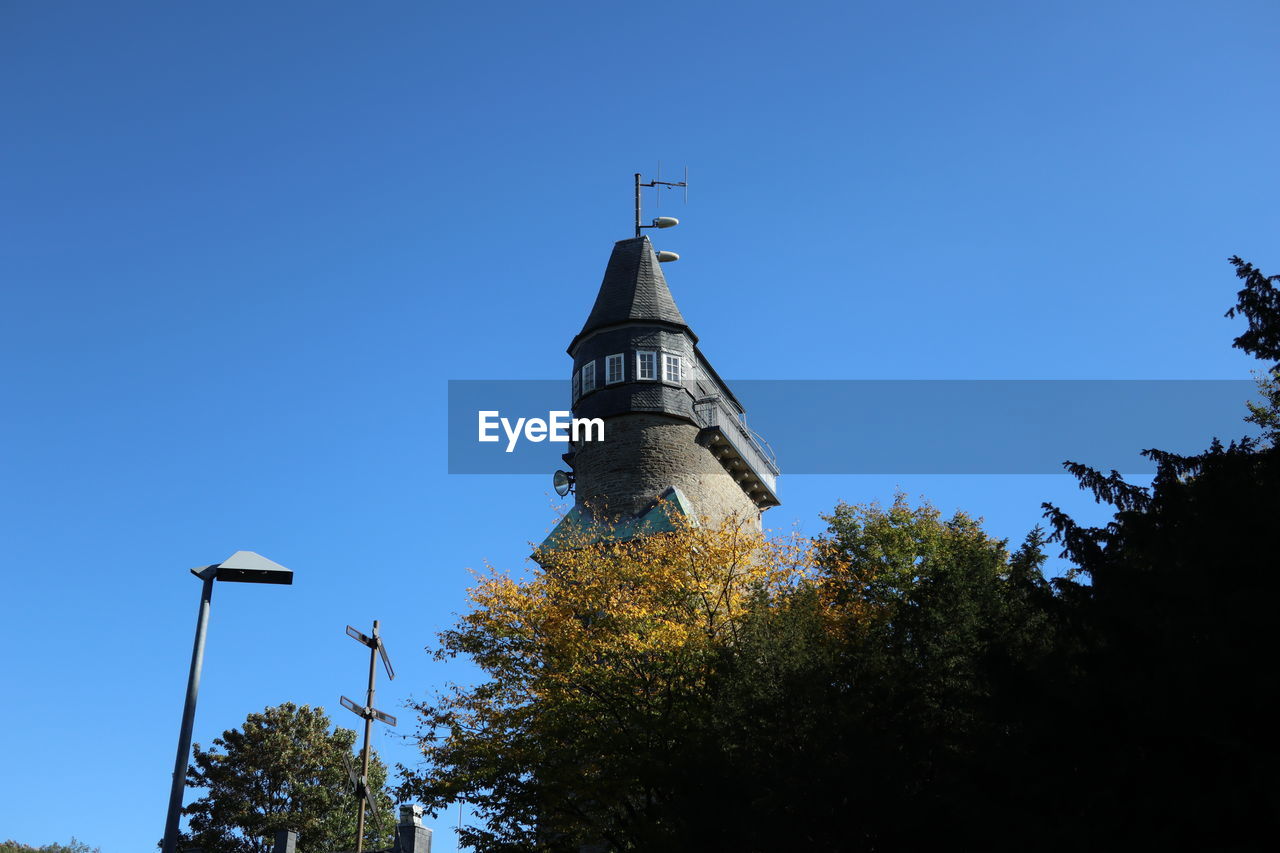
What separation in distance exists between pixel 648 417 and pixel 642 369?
6.57 ft

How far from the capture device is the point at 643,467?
138 feet

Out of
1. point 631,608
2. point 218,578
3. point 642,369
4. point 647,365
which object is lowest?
point 218,578

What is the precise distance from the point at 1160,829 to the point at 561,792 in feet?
45.8

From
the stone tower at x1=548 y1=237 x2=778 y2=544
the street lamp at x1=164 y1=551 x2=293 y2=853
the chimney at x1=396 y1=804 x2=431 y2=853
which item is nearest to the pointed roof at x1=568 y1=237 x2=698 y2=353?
the stone tower at x1=548 y1=237 x2=778 y2=544

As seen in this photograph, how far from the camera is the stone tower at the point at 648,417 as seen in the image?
41906mm

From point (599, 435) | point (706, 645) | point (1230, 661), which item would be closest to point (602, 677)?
point (706, 645)

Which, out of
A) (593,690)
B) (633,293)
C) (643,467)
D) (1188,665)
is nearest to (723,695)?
(593,690)

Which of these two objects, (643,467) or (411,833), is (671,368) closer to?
(643,467)

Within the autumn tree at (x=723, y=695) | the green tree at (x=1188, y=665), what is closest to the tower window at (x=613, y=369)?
the autumn tree at (x=723, y=695)

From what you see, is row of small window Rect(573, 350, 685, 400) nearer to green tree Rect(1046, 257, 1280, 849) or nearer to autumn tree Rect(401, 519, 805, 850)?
autumn tree Rect(401, 519, 805, 850)

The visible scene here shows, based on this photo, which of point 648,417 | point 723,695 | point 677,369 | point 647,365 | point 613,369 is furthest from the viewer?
point 677,369

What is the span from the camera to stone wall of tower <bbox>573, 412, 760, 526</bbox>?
4166cm

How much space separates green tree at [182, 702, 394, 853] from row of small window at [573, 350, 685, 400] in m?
19.7

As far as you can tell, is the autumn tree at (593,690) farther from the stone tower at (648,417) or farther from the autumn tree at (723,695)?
the stone tower at (648,417)
